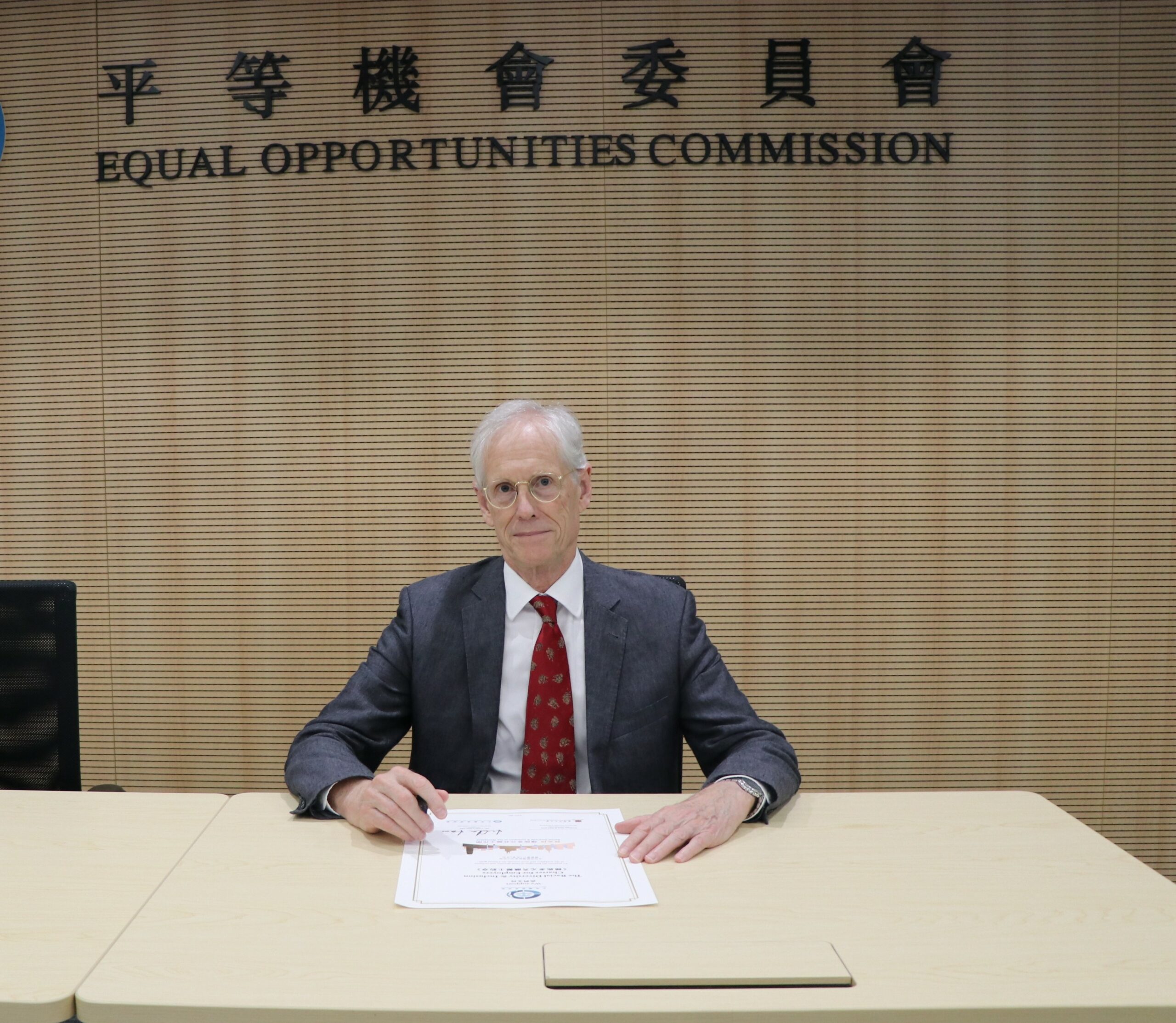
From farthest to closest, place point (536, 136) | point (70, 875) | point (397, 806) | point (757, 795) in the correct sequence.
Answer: point (536, 136), point (757, 795), point (397, 806), point (70, 875)

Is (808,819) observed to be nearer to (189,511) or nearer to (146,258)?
(189,511)

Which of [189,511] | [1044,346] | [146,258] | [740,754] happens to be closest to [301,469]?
[189,511]

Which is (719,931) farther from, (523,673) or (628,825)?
(523,673)

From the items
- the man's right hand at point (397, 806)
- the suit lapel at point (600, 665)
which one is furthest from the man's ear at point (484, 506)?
the man's right hand at point (397, 806)

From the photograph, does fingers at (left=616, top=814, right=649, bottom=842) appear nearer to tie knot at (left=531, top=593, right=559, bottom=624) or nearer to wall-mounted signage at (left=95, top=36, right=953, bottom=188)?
tie knot at (left=531, top=593, right=559, bottom=624)

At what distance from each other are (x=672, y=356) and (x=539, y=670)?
5.41 ft

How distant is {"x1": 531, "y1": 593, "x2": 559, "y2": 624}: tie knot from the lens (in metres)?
1.90

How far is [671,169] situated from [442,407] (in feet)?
3.84

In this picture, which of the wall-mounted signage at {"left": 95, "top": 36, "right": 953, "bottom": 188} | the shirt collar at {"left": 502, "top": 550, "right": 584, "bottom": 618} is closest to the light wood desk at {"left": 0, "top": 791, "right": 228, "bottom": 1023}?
the shirt collar at {"left": 502, "top": 550, "right": 584, "bottom": 618}

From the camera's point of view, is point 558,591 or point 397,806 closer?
point 397,806

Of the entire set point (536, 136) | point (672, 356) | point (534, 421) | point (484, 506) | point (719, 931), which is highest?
point (536, 136)

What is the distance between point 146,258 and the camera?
323 centimetres

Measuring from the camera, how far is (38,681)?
76.9 inches

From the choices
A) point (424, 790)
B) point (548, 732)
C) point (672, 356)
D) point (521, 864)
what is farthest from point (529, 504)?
point (672, 356)
